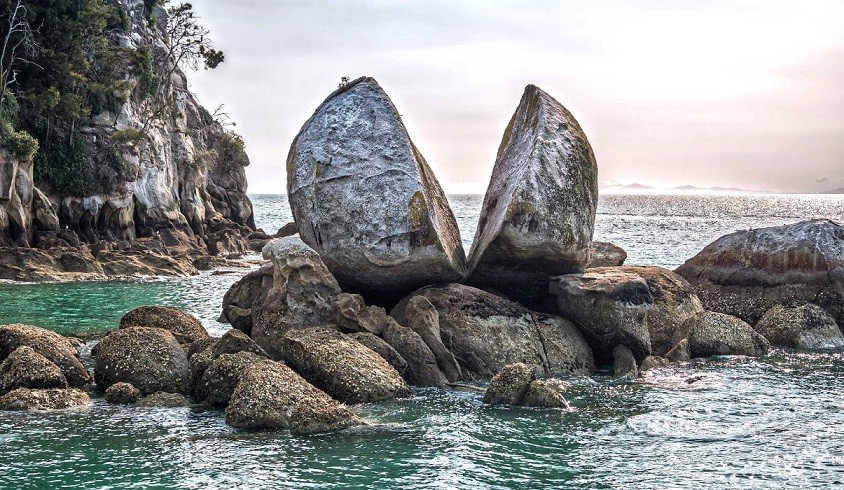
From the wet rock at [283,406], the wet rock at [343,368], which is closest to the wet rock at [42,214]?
the wet rock at [343,368]

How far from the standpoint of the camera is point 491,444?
1447 cm

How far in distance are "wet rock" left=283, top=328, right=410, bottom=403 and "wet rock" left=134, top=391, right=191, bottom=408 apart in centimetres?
228

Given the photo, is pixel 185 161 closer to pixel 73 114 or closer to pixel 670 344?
pixel 73 114

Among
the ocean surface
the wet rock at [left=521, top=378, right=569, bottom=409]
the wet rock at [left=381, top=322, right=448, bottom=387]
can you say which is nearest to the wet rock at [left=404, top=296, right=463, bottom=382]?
the wet rock at [left=381, top=322, right=448, bottom=387]

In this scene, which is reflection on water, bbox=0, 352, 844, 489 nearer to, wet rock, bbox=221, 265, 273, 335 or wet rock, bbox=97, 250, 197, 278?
wet rock, bbox=221, 265, 273, 335

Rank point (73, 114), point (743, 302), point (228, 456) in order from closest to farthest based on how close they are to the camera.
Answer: point (228, 456), point (743, 302), point (73, 114)

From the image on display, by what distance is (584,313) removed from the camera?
21.2 m

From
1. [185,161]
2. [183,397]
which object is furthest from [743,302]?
[185,161]

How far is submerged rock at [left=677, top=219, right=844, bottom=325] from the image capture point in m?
25.2

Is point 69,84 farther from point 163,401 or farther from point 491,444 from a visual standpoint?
point 491,444

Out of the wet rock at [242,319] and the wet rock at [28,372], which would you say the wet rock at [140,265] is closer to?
the wet rock at [242,319]

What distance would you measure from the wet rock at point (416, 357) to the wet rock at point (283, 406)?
11.4ft

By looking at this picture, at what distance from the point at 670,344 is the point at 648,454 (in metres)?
9.17

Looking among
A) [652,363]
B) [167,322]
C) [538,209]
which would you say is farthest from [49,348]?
[652,363]
